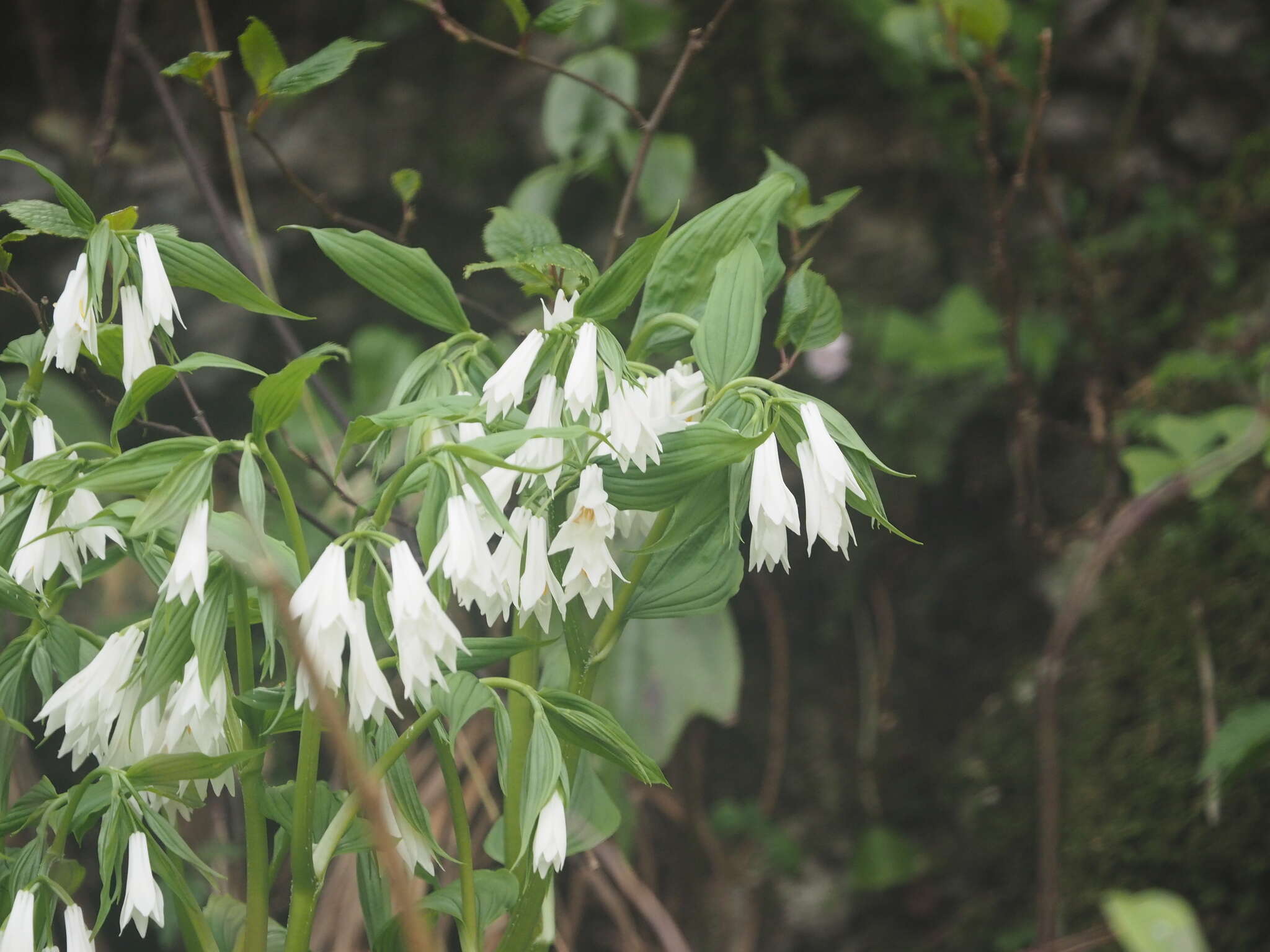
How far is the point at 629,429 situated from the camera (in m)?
0.52

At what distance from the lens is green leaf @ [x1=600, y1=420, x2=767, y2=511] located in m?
0.51

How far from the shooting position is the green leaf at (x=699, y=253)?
0.67 metres

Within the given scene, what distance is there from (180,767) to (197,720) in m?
0.03

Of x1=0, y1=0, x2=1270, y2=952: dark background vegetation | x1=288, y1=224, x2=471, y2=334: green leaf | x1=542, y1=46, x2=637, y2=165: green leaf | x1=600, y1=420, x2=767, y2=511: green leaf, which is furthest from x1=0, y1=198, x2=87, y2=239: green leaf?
x1=0, y1=0, x2=1270, y2=952: dark background vegetation

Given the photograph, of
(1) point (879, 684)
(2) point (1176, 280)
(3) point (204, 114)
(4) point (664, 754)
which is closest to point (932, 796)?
(1) point (879, 684)

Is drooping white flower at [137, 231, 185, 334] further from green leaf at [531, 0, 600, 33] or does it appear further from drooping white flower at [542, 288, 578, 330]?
green leaf at [531, 0, 600, 33]

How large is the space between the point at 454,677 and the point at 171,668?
0.15 metres

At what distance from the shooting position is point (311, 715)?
1.69 ft

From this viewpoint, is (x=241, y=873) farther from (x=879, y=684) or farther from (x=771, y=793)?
(x=879, y=684)

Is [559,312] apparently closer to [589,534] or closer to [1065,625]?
[589,534]

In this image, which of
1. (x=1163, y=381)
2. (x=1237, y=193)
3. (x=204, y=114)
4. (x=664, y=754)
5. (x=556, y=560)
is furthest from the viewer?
(x=204, y=114)

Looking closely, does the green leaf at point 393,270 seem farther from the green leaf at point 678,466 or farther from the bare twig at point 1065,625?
the bare twig at point 1065,625

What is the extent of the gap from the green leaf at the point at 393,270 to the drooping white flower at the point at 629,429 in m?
0.15

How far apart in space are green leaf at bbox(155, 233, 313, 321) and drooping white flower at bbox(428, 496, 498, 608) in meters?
0.17
